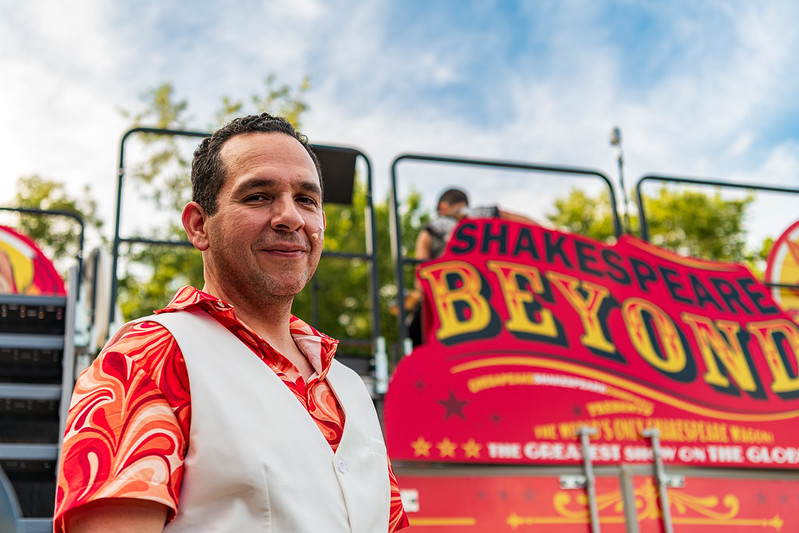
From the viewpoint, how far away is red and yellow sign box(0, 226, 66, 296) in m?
5.18

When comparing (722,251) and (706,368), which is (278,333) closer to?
(706,368)

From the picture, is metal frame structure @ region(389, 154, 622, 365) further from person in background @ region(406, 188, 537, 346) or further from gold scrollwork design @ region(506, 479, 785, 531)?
gold scrollwork design @ region(506, 479, 785, 531)

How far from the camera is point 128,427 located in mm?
913

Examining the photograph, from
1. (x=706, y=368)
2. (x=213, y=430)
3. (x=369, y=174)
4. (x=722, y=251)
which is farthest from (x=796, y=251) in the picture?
(x=722, y=251)

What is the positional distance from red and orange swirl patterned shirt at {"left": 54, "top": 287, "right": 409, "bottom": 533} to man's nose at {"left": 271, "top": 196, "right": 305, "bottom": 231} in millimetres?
220

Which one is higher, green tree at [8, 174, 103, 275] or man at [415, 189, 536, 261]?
green tree at [8, 174, 103, 275]

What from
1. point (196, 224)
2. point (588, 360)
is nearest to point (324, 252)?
point (588, 360)

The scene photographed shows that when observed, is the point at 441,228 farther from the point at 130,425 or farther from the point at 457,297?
the point at 130,425

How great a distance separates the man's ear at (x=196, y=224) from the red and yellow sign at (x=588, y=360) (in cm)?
205

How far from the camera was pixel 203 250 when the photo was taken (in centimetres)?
133

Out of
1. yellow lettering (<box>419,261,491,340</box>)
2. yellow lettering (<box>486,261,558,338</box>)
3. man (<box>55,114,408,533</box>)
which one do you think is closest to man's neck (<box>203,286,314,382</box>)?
man (<box>55,114,408,533</box>)

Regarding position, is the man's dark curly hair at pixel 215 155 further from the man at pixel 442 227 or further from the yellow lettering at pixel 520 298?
the man at pixel 442 227

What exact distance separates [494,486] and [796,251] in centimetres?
344

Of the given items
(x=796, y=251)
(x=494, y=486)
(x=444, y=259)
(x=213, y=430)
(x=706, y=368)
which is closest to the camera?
(x=213, y=430)
